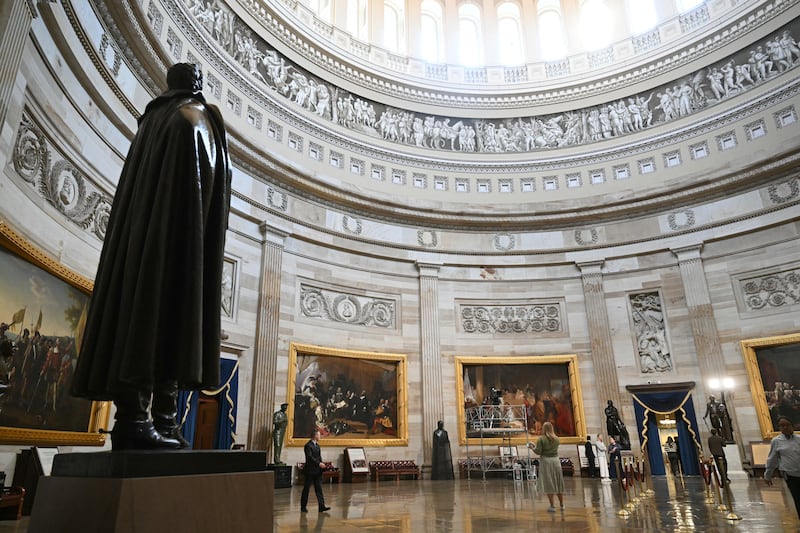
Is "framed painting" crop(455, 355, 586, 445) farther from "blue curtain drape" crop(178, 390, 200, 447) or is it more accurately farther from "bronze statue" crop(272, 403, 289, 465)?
"blue curtain drape" crop(178, 390, 200, 447)

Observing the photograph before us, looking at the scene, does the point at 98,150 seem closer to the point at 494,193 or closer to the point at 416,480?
the point at 416,480

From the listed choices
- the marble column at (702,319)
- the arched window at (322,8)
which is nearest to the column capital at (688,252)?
the marble column at (702,319)

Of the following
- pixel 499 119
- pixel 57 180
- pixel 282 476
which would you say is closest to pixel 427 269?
pixel 499 119

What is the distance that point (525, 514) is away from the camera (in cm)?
822

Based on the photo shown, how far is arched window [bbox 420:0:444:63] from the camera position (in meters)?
25.8

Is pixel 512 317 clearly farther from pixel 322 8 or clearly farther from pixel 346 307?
pixel 322 8

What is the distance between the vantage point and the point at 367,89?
22.6 meters

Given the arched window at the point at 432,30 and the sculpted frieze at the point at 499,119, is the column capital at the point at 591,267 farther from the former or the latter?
the arched window at the point at 432,30

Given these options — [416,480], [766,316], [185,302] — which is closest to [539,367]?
[416,480]

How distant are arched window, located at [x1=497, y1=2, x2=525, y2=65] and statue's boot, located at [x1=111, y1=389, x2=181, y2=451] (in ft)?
87.7

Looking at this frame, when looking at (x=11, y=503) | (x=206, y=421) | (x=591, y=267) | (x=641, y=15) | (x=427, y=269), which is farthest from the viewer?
(x=641, y=15)

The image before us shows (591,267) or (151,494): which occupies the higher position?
(591,267)

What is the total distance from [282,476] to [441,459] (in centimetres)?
573

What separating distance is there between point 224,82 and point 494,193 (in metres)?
11.7
